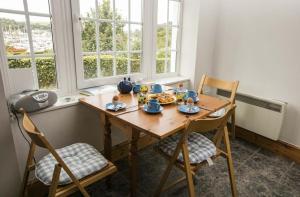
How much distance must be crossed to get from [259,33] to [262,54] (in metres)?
0.22

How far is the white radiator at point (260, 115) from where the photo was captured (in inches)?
85.6

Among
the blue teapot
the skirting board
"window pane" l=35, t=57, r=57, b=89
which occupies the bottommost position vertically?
the skirting board

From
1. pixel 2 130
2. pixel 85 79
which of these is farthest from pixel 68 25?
pixel 2 130

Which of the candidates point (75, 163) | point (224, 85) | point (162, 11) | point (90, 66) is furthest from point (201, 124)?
point (162, 11)

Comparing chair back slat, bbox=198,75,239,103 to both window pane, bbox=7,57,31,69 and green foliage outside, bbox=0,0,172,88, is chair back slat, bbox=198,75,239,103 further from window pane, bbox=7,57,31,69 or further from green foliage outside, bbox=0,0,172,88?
window pane, bbox=7,57,31,69

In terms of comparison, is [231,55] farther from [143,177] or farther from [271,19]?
[143,177]

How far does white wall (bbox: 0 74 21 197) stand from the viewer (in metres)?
1.32

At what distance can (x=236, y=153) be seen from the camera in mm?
2305

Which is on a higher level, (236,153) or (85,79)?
(85,79)

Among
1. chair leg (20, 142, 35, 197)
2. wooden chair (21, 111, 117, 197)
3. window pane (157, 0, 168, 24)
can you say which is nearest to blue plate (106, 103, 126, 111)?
wooden chair (21, 111, 117, 197)

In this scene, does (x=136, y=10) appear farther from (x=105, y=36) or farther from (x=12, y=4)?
(x=12, y=4)

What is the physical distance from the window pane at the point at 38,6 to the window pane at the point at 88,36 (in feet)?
1.03

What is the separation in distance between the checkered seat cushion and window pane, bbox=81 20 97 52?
899mm

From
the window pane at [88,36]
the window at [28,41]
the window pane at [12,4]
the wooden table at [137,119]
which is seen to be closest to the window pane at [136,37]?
the window pane at [88,36]
